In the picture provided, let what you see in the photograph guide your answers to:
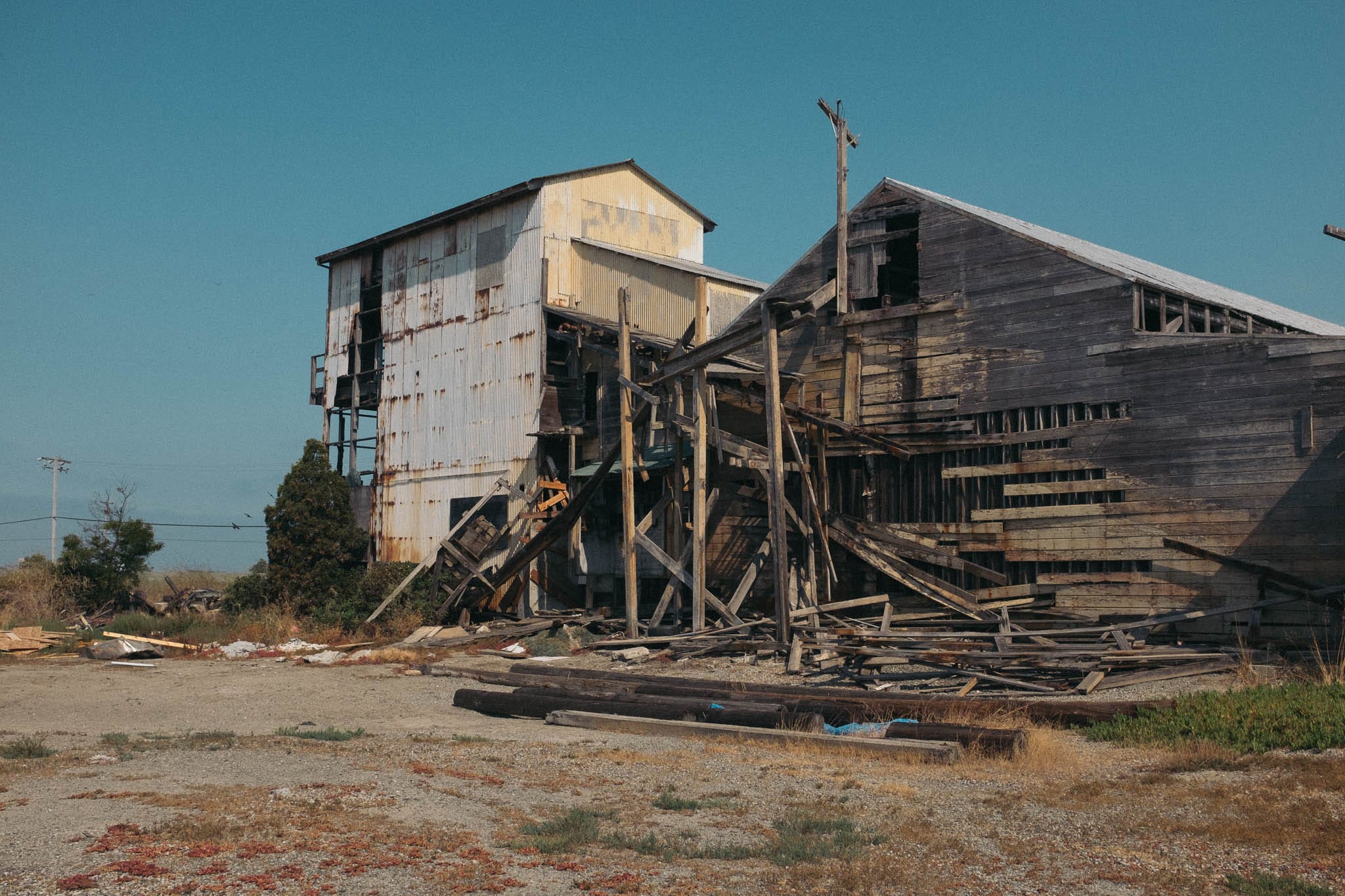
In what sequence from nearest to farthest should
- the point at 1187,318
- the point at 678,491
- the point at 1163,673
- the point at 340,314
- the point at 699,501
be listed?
the point at 1163,673 < the point at 1187,318 < the point at 699,501 < the point at 678,491 < the point at 340,314

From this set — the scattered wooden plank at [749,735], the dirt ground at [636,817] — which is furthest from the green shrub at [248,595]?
→ the scattered wooden plank at [749,735]

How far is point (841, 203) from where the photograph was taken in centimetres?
2173

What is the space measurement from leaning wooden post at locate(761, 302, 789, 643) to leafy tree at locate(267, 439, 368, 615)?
14793 mm

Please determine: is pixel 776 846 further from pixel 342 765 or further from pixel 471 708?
pixel 471 708

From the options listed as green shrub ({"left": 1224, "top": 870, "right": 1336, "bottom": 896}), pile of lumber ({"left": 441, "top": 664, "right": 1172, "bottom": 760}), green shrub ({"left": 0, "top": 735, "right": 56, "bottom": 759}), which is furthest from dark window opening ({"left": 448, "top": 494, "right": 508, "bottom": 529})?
green shrub ({"left": 1224, "top": 870, "right": 1336, "bottom": 896})

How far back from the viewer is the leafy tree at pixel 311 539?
29.7 meters

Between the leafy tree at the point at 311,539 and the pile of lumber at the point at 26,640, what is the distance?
5516 mm

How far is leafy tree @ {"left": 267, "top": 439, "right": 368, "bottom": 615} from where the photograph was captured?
97.6 feet

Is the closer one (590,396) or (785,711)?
(785,711)

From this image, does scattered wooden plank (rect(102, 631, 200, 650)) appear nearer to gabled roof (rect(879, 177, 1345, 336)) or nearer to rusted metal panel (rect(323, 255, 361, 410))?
rusted metal panel (rect(323, 255, 361, 410))

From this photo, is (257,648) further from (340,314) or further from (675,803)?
(675,803)

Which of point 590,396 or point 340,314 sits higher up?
point 340,314

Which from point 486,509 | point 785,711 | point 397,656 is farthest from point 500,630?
point 785,711

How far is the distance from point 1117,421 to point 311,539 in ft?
70.4
